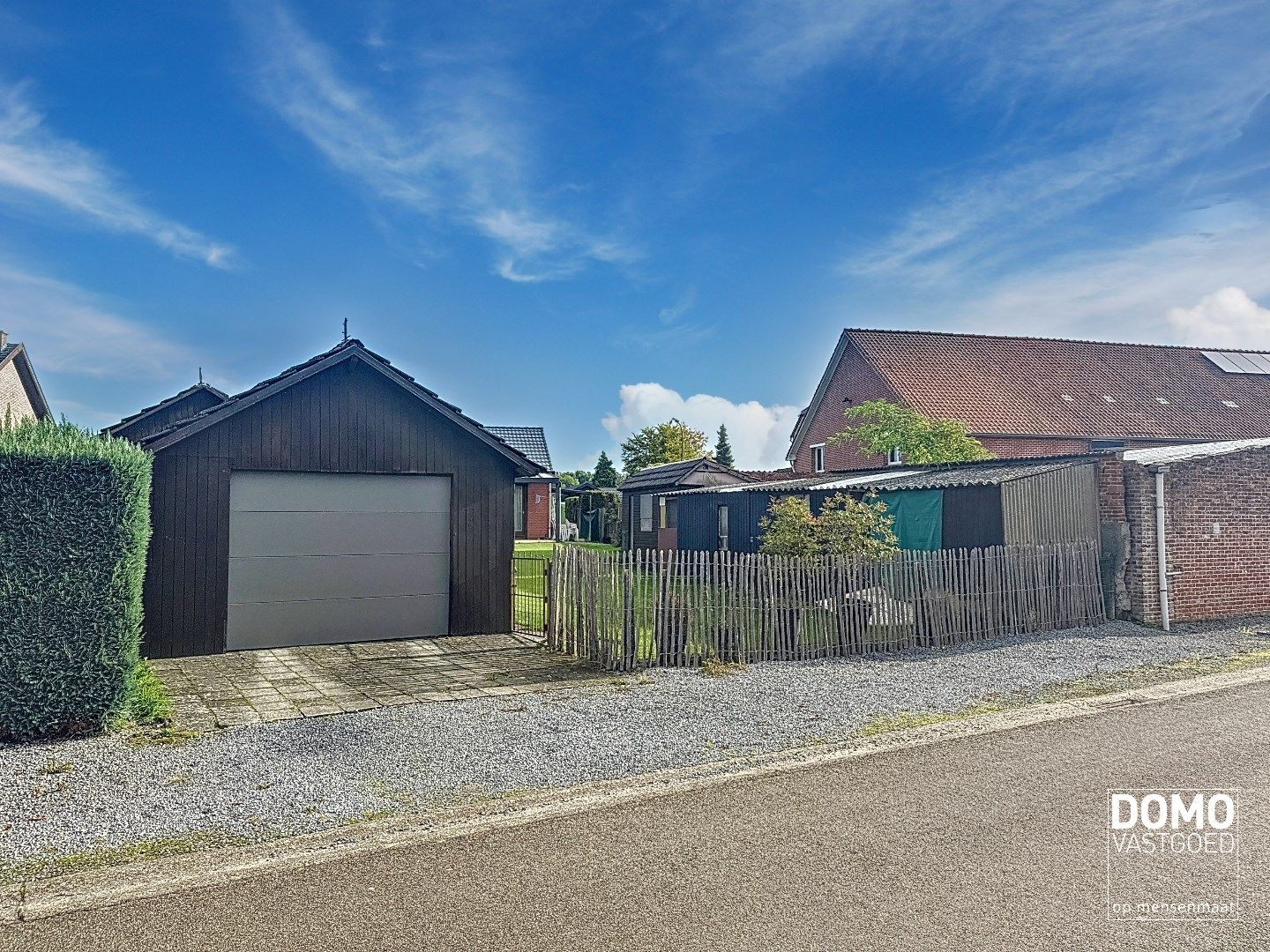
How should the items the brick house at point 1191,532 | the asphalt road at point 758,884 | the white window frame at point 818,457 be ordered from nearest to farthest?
the asphalt road at point 758,884, the brick house at point 1191,532, the white window frame at point 818,457

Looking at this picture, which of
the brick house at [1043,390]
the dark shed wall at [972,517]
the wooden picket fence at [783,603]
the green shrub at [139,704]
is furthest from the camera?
the brick house at [1043,390]

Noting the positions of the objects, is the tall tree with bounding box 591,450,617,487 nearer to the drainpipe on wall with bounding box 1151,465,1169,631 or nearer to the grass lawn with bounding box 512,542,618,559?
the grass lawn with bounding box 512,542,618,559

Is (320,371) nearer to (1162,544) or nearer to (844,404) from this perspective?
(1162,544)

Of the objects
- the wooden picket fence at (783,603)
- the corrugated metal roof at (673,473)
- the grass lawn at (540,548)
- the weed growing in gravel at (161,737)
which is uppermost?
the corrugated metal roof at (673,473)

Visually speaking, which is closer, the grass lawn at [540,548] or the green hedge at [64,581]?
the green hedge at [64,581]

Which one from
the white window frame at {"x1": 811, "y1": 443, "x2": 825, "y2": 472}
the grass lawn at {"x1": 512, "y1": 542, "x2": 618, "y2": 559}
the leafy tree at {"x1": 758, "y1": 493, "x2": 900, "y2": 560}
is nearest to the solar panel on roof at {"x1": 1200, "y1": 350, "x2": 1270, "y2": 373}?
the white window frame at {"x1": 811, "y1": 443, "x2": 825, "y2": 472}

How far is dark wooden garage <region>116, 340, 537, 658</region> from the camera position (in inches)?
432

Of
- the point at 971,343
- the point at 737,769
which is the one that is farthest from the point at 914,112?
the point at 971,343

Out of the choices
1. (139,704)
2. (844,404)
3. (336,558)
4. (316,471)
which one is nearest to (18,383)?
(316,471)

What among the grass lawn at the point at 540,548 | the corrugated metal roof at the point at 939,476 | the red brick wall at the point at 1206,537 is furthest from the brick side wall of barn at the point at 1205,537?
the grass lawn at the point at 540,548

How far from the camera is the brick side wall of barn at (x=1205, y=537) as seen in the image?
1284 cm

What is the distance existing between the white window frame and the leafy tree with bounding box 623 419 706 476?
21.4m

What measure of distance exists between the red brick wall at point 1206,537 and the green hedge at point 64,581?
1322 centimetres

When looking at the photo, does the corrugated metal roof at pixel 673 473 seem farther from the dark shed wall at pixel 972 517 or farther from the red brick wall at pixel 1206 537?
the red brick wall at pixel 1206 537
